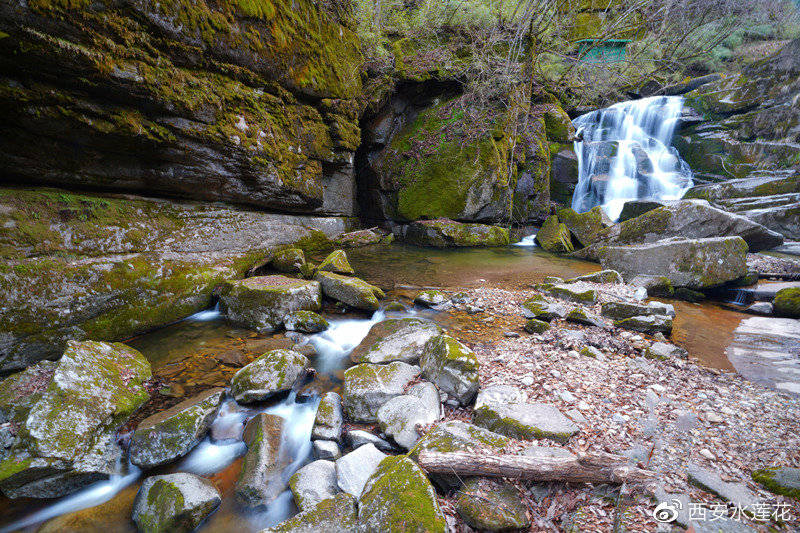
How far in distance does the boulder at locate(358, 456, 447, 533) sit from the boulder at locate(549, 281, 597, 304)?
4.68 metres

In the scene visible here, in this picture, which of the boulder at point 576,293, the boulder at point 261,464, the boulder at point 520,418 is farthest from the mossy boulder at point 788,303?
the boulder at point 261,464

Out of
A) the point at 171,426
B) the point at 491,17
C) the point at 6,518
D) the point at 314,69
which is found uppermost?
the point at 491,17

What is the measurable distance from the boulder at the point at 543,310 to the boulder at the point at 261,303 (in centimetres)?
384

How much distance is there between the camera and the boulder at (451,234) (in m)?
12.2

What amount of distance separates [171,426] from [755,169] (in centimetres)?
2215

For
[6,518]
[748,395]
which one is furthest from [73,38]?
[748,395]

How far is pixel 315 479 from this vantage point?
7.63 ft

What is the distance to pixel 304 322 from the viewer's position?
15.7 feet

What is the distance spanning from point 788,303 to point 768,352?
214cm

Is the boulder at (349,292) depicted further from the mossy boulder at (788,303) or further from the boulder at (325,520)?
the mossy boulder at (788,303)

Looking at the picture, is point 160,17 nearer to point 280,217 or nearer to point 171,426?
point 280,217

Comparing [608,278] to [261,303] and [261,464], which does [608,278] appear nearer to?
[261,303]

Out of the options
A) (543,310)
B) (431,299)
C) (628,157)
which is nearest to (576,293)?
(543,310)

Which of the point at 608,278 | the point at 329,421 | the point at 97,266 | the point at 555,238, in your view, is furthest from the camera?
the point at 555,238
